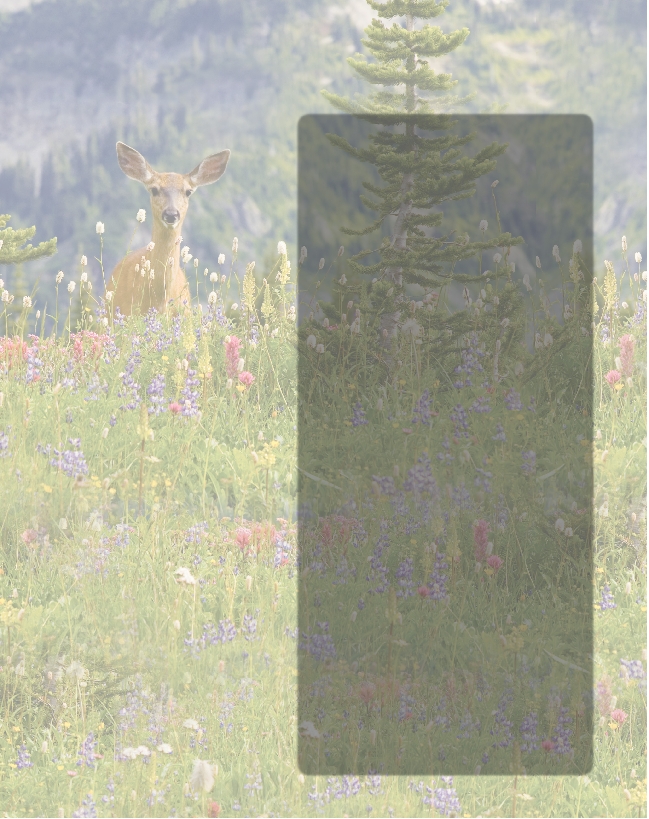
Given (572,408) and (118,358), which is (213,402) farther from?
(572,408)

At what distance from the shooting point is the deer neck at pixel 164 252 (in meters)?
6.56

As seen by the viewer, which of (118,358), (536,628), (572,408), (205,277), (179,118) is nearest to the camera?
(536,628)

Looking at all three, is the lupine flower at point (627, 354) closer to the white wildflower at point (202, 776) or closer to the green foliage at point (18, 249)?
the white wildflower at point (202, 776)

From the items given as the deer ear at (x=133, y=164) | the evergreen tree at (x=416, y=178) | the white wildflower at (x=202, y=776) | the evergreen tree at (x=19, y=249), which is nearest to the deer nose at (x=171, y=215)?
the deer ear at (x=133, y=164)

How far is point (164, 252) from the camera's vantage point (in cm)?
681

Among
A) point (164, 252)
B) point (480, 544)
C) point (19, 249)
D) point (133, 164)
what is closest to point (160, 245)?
point (164, 252)

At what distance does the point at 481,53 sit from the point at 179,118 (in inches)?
602

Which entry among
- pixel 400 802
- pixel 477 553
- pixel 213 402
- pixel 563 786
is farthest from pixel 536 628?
pixel 213 402

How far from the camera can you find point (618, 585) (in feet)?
14.2

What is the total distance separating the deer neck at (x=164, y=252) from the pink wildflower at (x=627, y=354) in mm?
3178

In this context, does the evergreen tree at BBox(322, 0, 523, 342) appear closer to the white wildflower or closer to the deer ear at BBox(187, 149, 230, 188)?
the deer ear at BBox(187, 149, 230, 188)

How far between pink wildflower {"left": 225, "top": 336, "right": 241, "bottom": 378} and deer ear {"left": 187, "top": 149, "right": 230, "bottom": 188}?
165cm

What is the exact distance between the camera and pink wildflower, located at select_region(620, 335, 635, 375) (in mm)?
5051
